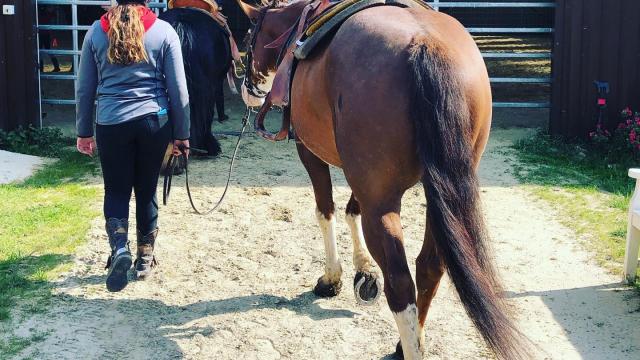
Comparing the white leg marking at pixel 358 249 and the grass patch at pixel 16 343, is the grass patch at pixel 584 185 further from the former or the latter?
the grass patch at pixel 16 343

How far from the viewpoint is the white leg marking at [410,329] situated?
159 inches

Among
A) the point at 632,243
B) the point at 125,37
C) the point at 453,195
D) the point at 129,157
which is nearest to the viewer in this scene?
the point at 453,195

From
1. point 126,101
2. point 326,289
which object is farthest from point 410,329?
point 126,101

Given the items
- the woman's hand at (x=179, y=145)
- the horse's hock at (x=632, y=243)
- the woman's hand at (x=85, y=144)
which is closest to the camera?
the woman's hand at (x=85, y=144)

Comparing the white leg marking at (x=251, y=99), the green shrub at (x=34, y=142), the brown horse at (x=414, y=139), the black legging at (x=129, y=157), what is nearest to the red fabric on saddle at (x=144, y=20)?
the black legging at (x=129, y=157)

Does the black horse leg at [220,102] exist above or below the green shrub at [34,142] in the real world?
above

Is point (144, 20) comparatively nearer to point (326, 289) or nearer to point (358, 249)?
point (358, 249)

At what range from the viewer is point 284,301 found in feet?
18.4

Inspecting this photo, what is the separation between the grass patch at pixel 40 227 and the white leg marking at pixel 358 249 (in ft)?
6.52

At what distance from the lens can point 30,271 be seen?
233 inches

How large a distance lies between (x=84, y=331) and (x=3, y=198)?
9.75 ft

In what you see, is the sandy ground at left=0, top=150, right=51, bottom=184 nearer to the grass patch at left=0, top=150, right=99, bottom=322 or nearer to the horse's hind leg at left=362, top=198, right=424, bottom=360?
the grass patch at left=0, top=150, right=99, bottom=322

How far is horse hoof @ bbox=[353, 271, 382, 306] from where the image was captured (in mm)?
5164

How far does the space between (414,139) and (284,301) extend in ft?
6.84
